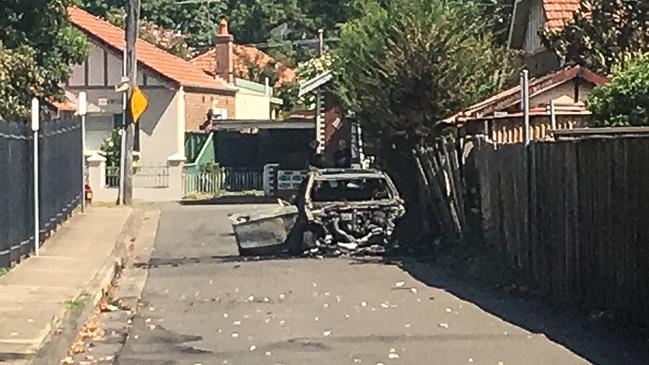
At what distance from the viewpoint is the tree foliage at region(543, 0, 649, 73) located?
25141mm

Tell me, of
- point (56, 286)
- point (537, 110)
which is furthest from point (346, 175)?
point (56, 286)

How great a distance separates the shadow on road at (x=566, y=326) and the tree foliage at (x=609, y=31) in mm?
8200

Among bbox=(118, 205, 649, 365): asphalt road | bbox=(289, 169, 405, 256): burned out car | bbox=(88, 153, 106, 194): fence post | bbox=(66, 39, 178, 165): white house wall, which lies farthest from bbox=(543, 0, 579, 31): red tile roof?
bbox=(66, 39, 178, 165): white house wall

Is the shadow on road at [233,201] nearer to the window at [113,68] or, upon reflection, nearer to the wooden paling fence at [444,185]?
the window at [113,68]

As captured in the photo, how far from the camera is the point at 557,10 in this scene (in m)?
31.4

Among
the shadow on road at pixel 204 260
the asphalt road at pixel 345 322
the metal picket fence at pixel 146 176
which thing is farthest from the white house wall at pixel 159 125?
the asphalt road at pixel 345 322

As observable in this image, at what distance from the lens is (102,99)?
5200cm

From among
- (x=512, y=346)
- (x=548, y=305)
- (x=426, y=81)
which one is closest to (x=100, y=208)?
(x=426, y=81)

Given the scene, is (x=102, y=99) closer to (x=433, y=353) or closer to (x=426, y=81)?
(x=426, y=81)

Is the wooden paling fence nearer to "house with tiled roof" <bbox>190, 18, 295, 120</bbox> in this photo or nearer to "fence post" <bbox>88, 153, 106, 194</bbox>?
"fence post" <bbox>88, 153, 106, 194</bbox>

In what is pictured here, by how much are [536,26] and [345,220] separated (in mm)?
11918

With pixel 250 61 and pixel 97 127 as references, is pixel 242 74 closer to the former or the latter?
pixel 250 61

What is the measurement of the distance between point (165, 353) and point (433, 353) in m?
2.36

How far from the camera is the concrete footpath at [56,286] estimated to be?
13.0 meters
